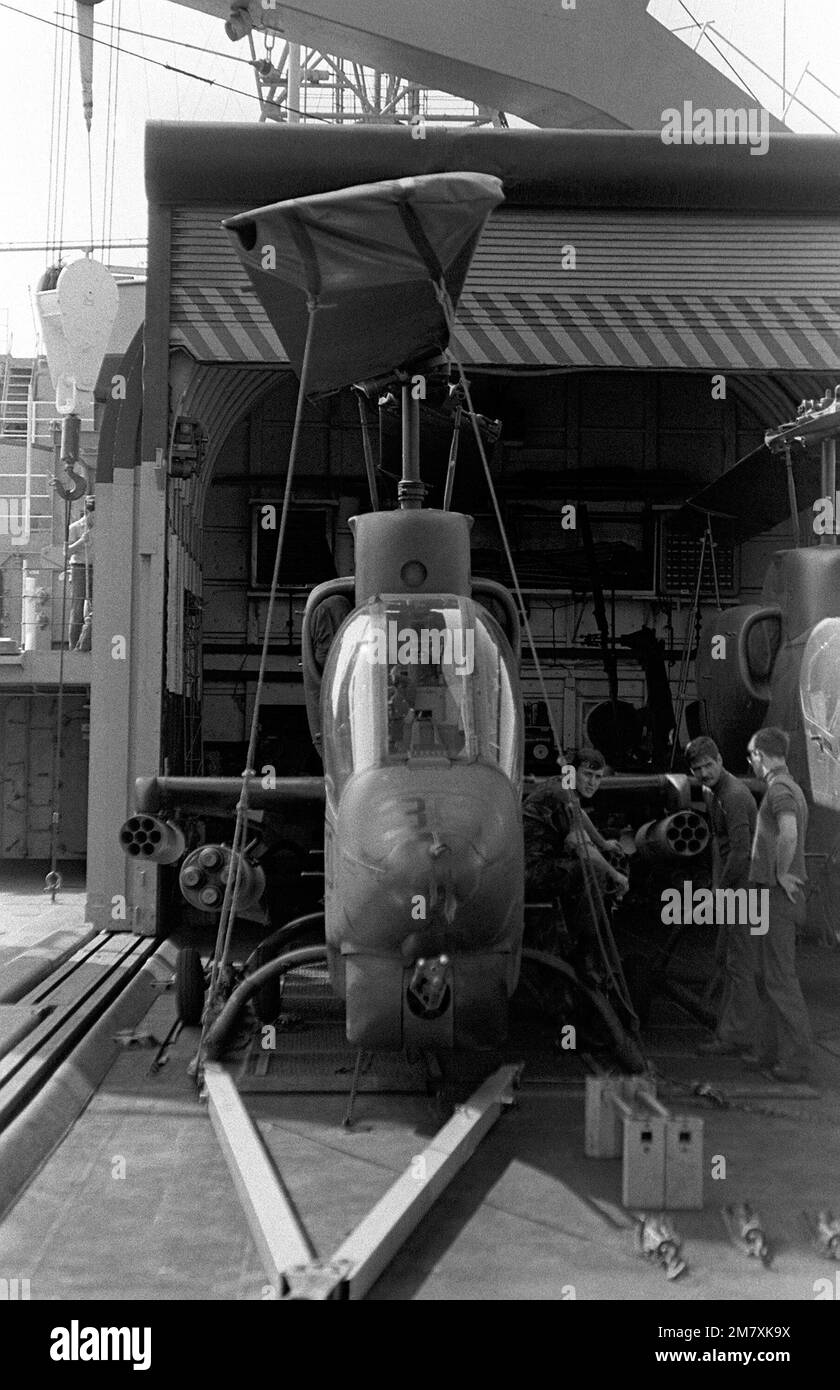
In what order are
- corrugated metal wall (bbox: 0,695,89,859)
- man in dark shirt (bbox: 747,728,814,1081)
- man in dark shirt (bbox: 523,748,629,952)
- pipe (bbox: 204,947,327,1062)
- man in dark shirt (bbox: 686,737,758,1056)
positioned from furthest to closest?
corrugated metal wall (bbox: 0,695,89,859) → man in dark shirt (bbox: 523,748,629,952) → man in dark shirt (bbox: 686,737,758,1056) → man in dark shirt (bbox: 747,728,814,1081) → pipe (bbox: 204,947,327,1062)

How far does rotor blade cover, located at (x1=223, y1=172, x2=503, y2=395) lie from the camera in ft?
20.1

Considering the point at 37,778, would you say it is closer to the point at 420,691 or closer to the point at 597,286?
the point at 597,286

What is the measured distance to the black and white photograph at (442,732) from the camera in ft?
17.2

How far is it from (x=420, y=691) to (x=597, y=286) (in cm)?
574

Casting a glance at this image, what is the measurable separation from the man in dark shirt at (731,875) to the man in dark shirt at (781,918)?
205 mm

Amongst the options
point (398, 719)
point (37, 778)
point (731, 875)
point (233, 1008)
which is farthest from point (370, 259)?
point (37, 778)

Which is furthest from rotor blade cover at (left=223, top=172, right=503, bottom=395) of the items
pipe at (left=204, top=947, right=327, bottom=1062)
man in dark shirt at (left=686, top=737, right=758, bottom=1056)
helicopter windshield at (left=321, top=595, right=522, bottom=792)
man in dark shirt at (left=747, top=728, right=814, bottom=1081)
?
pipe at (left=204, top=947, right=327, bottom=1062)

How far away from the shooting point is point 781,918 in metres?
7.65

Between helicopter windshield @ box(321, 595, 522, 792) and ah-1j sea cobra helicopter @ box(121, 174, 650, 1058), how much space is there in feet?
0.04

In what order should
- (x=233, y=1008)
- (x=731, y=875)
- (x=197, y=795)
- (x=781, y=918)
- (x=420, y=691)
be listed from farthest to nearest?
(x=197, y=795) < (x=731, y=875) < (x=781, y=918) < (x=233, y=1008) < (x=420, y=691)

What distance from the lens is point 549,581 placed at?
15.7 m

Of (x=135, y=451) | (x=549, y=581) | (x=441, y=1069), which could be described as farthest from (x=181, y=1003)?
(x=549, y=581)

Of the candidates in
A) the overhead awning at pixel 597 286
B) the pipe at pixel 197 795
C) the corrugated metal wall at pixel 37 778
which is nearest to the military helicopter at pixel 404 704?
the pipe at pixel 197 795

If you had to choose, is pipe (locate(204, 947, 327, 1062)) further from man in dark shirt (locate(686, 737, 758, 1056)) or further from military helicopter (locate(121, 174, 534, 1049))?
man in dark shirt (locate(686, 737, 758, 1056))
